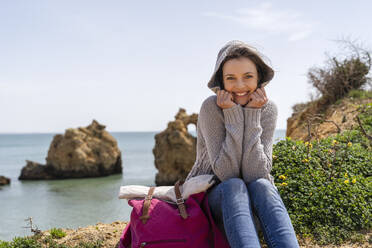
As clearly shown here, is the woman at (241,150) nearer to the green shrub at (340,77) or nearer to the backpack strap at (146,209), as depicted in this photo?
the backpack strap at (146,209)

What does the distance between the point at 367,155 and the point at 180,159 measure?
18634 mm

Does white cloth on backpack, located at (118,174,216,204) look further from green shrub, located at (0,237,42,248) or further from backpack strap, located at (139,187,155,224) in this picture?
green shrub, located at (0,237,42,248)

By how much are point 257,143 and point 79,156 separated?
94.1 feet

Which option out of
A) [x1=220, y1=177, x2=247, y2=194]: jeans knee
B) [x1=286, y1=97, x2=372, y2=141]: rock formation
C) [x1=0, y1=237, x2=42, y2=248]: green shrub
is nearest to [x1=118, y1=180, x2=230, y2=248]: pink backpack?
[x1=220, y1=177, x2=247, y2=194]: jeans knee

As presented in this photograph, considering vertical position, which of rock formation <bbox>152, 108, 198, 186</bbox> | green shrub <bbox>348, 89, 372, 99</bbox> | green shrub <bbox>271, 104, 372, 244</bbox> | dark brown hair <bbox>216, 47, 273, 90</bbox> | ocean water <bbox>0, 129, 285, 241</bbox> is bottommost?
ocean water <bbox>0, 129, 285, 241</bbox>

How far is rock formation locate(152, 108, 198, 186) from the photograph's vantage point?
2288cm

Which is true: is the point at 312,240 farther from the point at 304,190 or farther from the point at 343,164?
the point at 343,164

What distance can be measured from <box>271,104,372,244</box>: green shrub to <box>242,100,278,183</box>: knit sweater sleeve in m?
1.12

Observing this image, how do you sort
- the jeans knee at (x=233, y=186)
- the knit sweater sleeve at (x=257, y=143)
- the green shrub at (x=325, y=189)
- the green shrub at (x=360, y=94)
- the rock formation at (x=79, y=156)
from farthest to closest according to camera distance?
the rock formation at (x=79, y=156) < the green shrub at (x=360, y=94) < the green shrub at (x=325, y=189) < the knit sweater sleeve at (x=257, y=143) < the jeans knee at (x=233, y=186)

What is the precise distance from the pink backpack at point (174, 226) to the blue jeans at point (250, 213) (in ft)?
0.51

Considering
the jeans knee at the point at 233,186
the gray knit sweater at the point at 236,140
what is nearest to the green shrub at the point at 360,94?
the gray knit sweater at the point at 236,140

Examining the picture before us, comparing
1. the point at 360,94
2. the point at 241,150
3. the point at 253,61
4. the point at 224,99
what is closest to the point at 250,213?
the point at 241,150

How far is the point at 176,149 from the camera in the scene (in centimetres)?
2312

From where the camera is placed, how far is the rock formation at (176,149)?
901 inches
